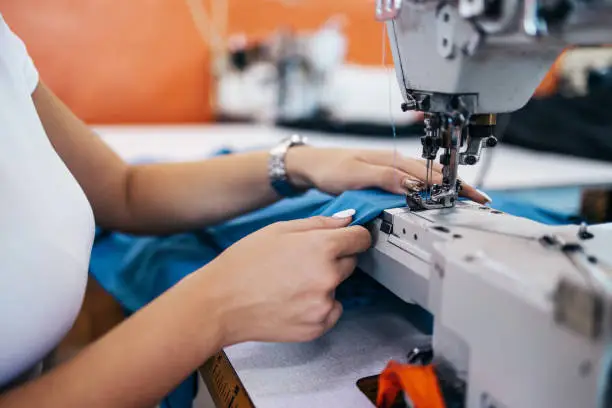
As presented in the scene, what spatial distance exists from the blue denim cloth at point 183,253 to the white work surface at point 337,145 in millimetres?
279

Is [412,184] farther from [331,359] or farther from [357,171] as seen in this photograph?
[331,359]

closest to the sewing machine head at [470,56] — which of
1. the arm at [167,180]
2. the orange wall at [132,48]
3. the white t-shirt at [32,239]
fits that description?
the arm at [167,180]

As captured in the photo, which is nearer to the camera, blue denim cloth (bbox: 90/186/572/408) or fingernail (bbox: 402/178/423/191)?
fingernail (bbox: 402/178/423/191)

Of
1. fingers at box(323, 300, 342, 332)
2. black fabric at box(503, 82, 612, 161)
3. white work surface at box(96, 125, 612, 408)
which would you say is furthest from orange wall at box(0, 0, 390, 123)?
fingers at box(323, 300, 342, 332)

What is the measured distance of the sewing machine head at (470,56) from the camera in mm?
583

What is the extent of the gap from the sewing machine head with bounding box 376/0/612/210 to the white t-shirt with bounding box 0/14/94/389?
1.51 feet

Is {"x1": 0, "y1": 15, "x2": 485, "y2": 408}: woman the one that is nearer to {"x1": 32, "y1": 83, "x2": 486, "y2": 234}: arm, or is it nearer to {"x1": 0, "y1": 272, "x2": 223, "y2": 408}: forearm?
{"x1": 0, "y1": 272, "x2": 223, "y2": 408}: forearm

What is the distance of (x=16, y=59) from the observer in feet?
2.91

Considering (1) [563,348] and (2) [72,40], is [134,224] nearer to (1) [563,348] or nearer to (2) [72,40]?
(1) [563,348]

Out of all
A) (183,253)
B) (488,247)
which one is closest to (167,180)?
(183,253)

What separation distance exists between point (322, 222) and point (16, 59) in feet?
1.85

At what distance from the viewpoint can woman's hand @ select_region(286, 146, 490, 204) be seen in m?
0.83

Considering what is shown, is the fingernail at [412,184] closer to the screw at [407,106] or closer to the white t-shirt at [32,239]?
the screw at [407,106]

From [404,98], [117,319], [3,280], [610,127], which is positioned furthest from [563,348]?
[610,127]
